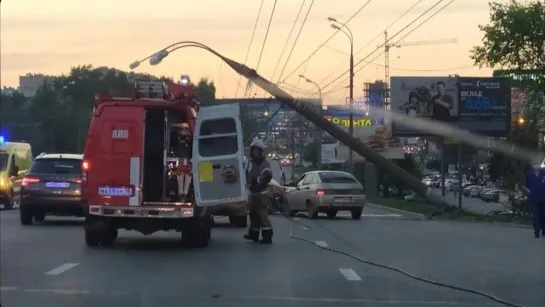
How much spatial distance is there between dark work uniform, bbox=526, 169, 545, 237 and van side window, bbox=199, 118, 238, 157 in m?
7.47

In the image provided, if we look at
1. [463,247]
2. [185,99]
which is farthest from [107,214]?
[463,247]

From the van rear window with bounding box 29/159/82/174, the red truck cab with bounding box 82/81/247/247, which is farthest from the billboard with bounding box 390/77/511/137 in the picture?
the red truck cab with bounding box 82/81/247/247

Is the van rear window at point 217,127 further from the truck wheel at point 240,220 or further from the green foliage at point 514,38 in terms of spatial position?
the green foliage at point 514,38

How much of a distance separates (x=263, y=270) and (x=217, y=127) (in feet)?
13.5

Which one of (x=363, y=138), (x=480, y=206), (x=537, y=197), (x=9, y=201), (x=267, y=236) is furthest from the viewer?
(x=363, y=138)

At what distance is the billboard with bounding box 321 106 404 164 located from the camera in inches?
2719

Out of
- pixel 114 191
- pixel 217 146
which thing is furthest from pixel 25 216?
pixel 217 146

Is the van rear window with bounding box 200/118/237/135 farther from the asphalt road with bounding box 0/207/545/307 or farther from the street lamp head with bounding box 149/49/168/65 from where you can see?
the street lamp head with bounding box 149/49/168/65

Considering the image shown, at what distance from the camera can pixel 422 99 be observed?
54031 mm

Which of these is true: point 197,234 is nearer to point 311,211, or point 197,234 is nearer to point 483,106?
point 311,211

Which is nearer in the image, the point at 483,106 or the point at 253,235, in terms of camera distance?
the point at 253,235

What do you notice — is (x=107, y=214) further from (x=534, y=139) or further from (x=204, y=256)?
(x=534, y=139)

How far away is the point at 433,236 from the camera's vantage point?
21234 mm

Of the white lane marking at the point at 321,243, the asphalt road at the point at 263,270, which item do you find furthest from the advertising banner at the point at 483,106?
the white lane marking at the point at 321,243
